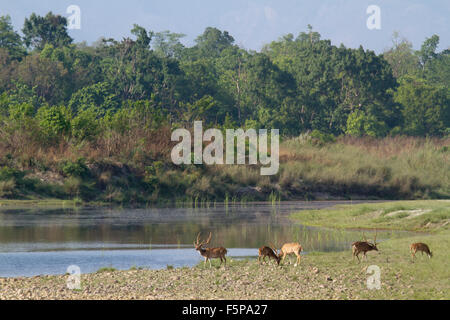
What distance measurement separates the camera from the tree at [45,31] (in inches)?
3383

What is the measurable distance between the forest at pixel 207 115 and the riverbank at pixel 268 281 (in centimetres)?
2536

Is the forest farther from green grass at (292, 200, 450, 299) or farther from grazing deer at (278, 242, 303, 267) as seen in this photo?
grazing deer at (278, 242, 303, 267)

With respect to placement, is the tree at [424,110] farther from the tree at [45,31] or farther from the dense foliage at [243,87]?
the tree at [45,31]

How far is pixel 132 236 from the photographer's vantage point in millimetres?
28516

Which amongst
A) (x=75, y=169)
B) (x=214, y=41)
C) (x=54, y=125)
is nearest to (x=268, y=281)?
(x=75, y=169)

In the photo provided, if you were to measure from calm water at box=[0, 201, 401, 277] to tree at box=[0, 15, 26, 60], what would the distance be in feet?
148

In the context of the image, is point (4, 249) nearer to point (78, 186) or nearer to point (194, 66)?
point (78, 186)

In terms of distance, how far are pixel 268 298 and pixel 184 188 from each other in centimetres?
3309

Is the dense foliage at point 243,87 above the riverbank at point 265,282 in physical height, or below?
above

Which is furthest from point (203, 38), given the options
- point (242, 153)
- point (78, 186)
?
point (78, 186)

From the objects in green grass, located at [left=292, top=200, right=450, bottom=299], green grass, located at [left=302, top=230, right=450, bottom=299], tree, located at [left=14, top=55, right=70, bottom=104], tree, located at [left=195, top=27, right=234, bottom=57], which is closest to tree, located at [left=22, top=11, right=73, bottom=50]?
tree, located at [left=14, top=55, right=70, bottom=104]

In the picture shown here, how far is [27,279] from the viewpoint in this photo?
17.8 meters

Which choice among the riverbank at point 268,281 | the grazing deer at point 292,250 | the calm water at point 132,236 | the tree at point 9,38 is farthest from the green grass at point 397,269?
the tree at point 9,38

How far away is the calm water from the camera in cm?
2191
